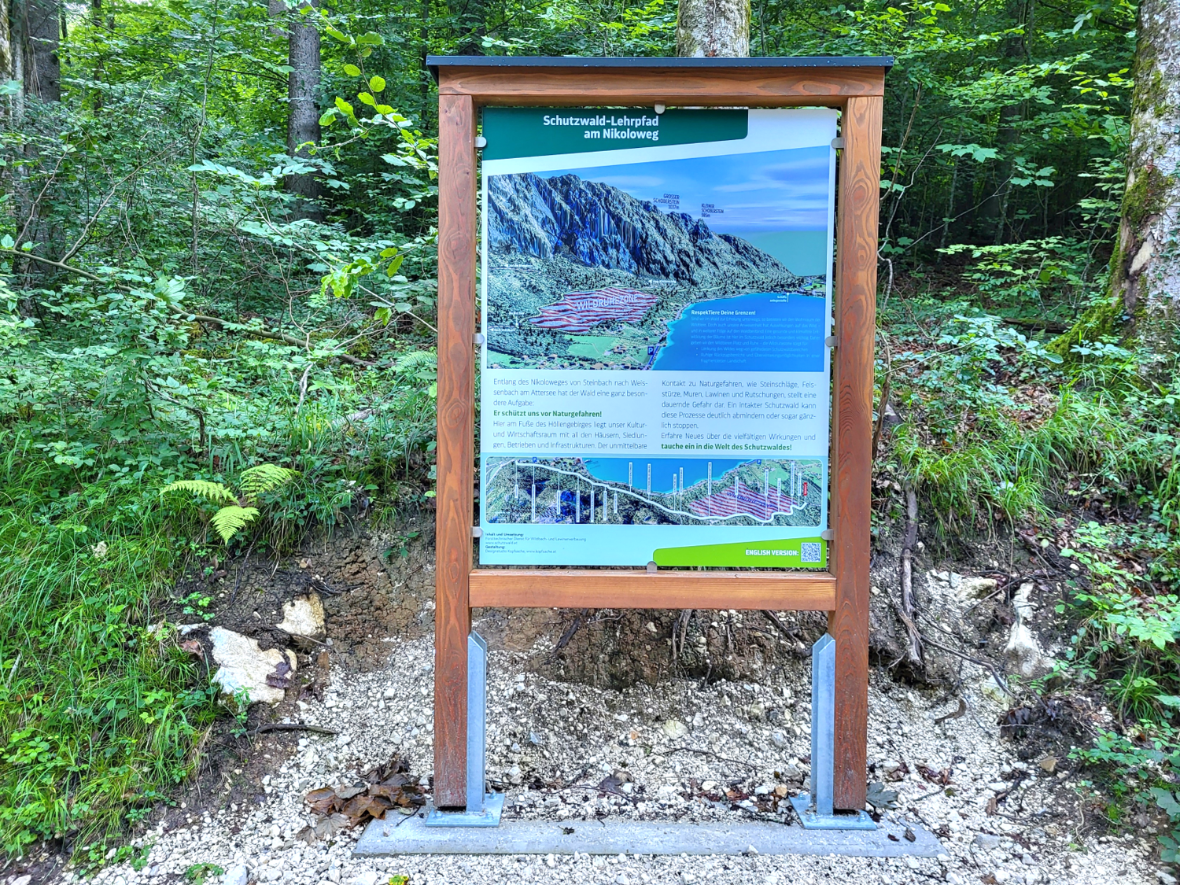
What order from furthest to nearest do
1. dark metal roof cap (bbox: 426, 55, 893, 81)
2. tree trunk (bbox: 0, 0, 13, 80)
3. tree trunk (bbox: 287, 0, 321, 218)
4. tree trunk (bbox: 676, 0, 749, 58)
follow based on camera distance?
tree trunk (bbox: 287, 0, 321, 218), tree trunk (bbox: 0, 0, 13, 80), tree trunk (bbox: 676, 0, 749, 58), dark metal roof cap (bbox: 426, 55, 893, 81)

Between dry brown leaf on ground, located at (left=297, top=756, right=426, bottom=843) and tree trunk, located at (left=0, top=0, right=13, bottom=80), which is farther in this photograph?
tree trunk, located at (left=0, top=0, right=13, bottom=80)

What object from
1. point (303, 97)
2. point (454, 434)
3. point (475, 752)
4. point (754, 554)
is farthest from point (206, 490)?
point (303, 97)

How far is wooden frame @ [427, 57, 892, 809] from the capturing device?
2.44 m

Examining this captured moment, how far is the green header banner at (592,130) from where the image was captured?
2533mm

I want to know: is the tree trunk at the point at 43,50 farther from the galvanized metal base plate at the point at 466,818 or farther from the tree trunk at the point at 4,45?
the galvanized metal base plate at the point at 466,818

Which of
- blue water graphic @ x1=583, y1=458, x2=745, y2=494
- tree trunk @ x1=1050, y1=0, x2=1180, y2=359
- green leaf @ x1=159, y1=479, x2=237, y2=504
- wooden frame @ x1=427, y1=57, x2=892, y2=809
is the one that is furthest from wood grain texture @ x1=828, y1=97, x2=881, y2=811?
tree trunk @ x1=1050, y1=0, x2=1180, y2=359

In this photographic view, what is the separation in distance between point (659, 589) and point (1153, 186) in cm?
498

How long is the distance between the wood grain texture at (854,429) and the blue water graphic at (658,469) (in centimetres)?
43

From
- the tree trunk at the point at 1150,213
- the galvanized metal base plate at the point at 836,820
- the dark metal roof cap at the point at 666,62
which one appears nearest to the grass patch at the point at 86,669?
the galvanized metal base plate at the point at 836,820

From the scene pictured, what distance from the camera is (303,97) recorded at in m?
8.15

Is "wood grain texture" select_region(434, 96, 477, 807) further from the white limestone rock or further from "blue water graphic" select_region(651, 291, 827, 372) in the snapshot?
the white limestone rock

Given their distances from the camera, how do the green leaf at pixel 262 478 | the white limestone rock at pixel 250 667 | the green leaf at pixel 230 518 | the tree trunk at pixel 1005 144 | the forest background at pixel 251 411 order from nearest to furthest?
1. the forest background at pixel 251 411
2. the white limestone rock at pixel 250 667
3. the green leaf at pixel 230 518
4. the green leaf at pixel 262 478
5. the tree trunk at pixel 1005 144

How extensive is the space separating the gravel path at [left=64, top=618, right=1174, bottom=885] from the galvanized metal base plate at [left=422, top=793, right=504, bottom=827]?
5.6 inches

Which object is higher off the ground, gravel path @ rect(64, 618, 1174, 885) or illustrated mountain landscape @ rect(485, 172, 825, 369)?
illustrated mountain landscape @ rect(485, 172, 825, 369)
